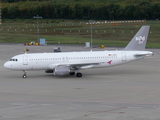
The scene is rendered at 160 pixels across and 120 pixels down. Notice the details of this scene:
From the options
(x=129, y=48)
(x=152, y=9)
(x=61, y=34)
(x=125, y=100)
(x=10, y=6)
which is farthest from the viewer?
(x=10, y=6)

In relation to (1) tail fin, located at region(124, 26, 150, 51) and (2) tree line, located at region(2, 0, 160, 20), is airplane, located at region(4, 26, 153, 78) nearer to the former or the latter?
(1) tail fin, located at region(124, 26, 150, 51)

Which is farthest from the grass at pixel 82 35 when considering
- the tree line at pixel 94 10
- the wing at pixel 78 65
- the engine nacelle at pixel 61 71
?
the engine nacelle at pixel 61 71

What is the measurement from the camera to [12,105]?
1389 inches

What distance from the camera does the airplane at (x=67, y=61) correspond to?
5144 centimetres

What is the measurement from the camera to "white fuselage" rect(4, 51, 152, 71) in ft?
169

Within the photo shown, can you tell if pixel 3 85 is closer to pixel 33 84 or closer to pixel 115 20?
pixel 33 84

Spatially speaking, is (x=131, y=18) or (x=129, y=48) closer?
(x=129, y=48)

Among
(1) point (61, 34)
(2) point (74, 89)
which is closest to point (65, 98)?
(2) point (74, 89)

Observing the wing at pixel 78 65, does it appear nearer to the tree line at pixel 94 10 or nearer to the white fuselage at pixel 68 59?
the white fuselage at pixel 68 59

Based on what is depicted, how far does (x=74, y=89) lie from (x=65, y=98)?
505cm

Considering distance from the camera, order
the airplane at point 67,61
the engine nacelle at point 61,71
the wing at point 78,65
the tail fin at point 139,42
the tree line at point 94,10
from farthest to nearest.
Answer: the tree line at point 94,10 < the tail fin at point 139,42 < the wing at point 78,65 < the airplane at point 67,61 < the engine nacelle at point 61,71

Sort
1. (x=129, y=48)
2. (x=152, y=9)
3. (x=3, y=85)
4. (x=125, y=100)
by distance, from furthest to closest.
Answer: (x=152, y=9) → (x=129, y=48) → (x=3, y=85) → (x=125, y=100)

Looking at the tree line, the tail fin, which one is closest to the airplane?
the tail fin

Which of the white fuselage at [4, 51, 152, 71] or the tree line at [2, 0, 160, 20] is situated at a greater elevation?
the tree line at [2, 0, 160, 20]
